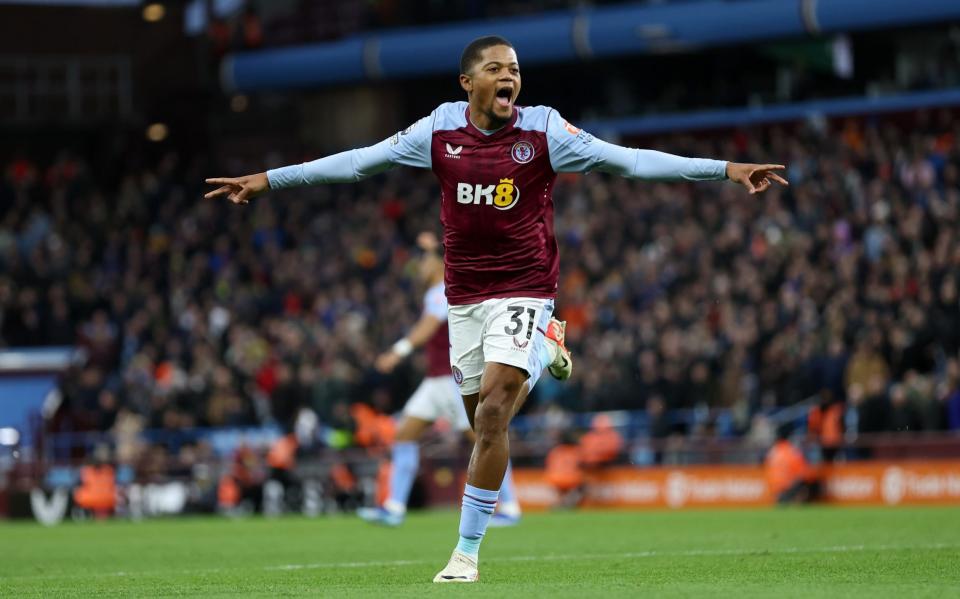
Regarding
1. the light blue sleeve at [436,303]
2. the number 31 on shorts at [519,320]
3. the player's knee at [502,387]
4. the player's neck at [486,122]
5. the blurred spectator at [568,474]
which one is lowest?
the blurred spectator at [568,474]

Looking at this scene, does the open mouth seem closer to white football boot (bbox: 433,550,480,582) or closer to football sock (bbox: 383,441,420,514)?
white football boot (bbox: 433,550,480,582)

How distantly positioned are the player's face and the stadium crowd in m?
12.4

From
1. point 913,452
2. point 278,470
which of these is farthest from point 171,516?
point 913,452

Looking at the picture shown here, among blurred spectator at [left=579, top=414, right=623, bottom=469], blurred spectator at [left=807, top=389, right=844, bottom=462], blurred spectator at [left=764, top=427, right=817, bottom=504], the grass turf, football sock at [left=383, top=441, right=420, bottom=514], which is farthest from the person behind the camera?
blurred spectator at [left=579, top=414, right=623, bottom=469]

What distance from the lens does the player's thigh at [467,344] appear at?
8742mm

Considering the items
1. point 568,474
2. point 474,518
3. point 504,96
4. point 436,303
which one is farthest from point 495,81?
point 568,474

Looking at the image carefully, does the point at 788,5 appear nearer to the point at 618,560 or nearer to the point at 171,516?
the point at 171,516

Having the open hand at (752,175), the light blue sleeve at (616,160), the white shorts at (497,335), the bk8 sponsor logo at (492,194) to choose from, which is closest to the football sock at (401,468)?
the white shorts at (497,335)

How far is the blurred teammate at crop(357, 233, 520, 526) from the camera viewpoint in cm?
1482

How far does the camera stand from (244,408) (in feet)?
88.5

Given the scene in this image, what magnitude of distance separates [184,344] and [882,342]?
14.3 m

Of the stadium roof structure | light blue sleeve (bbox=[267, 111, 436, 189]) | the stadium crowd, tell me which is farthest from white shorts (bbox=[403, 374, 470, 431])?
the stadium roof structure

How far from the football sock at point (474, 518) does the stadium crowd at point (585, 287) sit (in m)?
12.4

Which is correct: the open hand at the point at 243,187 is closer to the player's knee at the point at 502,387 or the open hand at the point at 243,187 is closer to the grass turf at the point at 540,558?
the player's knee at the point at 502,387
